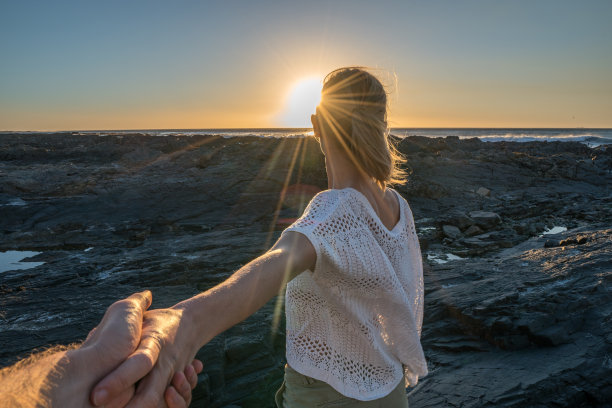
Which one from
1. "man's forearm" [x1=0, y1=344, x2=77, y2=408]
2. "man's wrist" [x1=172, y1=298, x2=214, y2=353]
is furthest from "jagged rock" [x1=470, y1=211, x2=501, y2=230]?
"man's forearm" [x1=0, y1=344, x2=77, y2=408]

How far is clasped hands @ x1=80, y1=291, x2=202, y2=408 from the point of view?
816 millimetres

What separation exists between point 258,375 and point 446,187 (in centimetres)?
1061

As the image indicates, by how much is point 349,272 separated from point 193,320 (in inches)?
21.8

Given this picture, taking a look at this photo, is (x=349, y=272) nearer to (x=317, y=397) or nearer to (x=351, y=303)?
(x=351, y=303)

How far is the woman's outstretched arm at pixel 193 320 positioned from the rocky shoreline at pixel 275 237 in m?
2.11

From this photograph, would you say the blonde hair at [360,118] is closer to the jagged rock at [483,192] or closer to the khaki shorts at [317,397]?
the khaki shorts at [317,397]

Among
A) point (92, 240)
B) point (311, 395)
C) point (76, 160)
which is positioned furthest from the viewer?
point (76, 160)

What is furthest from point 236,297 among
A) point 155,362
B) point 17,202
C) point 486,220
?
point 17,202

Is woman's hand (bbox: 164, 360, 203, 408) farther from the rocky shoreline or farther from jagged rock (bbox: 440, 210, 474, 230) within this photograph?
jagged rock (bbox: 440, 210, 474, 230)

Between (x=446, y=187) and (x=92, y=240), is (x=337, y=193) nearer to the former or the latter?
(x=92, y=240)

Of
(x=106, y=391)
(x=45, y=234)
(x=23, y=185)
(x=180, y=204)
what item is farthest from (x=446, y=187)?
(x=23, y=185)

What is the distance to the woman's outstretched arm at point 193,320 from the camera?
2.74 ft

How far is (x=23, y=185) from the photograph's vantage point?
12.6m

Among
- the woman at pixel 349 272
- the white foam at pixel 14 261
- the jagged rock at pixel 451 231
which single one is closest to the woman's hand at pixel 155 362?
the woman at pixel 349 272
